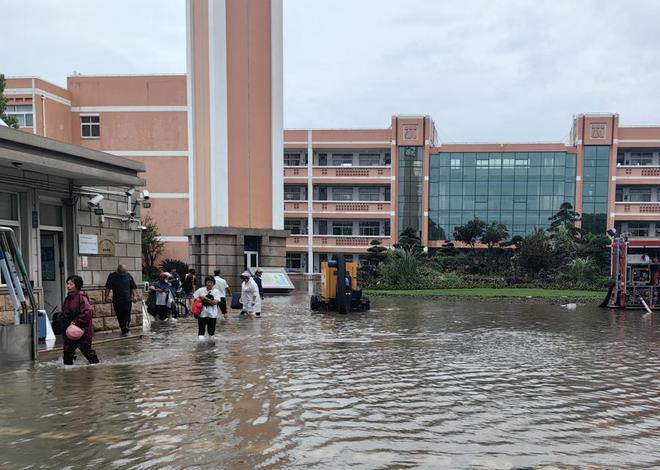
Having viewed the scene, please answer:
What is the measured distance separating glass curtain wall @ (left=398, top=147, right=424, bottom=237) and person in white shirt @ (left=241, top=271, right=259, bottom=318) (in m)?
34.0

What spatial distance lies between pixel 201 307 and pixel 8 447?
20.7 feet

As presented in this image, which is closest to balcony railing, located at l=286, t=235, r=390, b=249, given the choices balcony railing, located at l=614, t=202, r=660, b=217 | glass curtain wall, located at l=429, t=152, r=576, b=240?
glass curtain wall, located at l=429, t=152, r=576, b=240

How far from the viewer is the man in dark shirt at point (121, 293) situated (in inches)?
448

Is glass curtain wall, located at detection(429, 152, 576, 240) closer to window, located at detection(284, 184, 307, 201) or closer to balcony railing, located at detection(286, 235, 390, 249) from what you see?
balcony railing, located at detection(286, 235, 390, 249)

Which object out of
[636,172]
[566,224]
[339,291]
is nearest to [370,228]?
[566,224]

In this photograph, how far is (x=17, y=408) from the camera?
6.15 m

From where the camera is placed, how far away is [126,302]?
454 inches

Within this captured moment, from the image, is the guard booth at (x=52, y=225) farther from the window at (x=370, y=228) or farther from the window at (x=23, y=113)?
the window at (x=370, y=228)

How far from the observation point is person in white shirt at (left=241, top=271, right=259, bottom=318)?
16016 millimetres

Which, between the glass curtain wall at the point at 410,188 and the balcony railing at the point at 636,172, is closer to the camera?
the balcony railing at the point at 636,172

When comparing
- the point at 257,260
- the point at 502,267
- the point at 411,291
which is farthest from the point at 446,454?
the point at 502,267

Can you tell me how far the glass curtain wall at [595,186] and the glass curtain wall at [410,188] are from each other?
15513 millimetres

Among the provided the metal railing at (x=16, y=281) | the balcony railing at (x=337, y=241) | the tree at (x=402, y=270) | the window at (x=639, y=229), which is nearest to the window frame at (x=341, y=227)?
the balcony railing at (x=337, y=241)

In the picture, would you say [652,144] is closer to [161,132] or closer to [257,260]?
[257,260]
